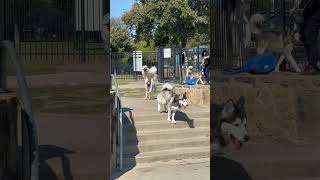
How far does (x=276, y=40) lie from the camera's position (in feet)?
15.6

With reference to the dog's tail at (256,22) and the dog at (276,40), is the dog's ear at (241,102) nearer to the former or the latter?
the dog at (276,40)

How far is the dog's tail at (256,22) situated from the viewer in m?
4.84

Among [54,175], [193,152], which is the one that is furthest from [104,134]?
[193,152]

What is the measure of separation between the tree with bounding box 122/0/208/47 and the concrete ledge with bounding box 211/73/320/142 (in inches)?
985

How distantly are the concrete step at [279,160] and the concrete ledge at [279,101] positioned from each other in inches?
4.6

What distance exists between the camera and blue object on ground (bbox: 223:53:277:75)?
4.75 m

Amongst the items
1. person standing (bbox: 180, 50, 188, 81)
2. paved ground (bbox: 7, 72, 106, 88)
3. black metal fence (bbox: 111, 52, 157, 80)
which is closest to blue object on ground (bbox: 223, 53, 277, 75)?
paved ground (bbox: 7, 72, 106, 88)

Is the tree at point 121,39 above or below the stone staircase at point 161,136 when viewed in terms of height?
above

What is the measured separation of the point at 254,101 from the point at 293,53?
54 centimetres

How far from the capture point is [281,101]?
15.6 ft

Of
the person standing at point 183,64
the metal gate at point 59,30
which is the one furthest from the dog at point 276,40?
the person standing at point 183,64

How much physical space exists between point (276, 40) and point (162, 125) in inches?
251

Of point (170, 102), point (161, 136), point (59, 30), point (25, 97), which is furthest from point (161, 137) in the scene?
point (25, 97)

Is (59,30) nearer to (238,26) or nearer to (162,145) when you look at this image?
(238,26)
